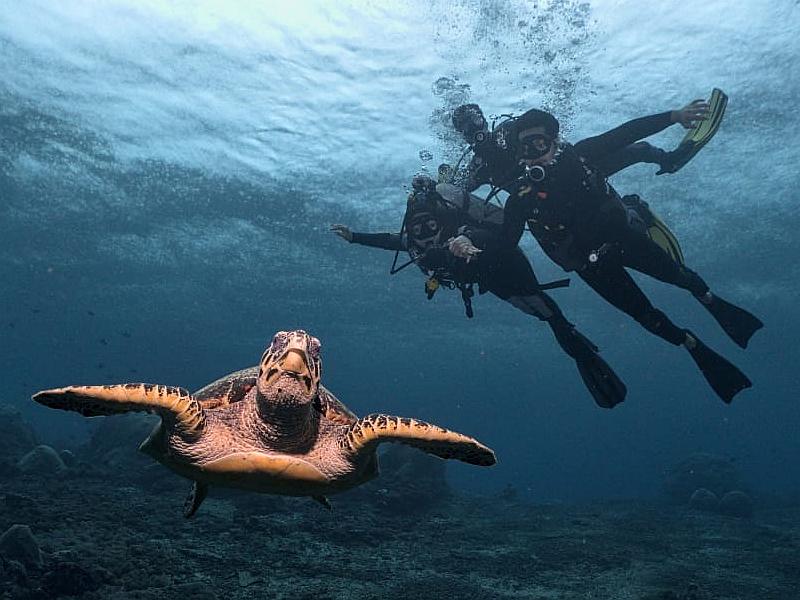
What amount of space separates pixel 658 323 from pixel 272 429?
6.31 m

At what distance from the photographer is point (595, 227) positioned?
7.40 metres

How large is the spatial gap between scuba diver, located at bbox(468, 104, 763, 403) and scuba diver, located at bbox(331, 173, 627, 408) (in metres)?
0.59

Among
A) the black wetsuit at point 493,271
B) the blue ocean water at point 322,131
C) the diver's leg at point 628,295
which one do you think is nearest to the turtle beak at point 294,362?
the black wetsuit at point 493,271

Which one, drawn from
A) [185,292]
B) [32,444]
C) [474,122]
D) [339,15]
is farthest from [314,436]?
[185,292]

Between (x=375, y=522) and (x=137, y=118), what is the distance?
1481 cm

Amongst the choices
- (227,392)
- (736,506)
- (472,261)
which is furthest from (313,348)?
(736,506)

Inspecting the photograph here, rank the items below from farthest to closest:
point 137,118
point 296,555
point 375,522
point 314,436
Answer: point 137,118 → point 375,522 → point 296,555 → point 314,436

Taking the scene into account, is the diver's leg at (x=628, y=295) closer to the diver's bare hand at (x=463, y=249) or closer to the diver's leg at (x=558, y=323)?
the diver's leg at (x=558, y=323)

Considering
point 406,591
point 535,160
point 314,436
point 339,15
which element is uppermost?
point 339,15

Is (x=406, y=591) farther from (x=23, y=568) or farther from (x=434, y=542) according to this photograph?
(x=23, y=568)

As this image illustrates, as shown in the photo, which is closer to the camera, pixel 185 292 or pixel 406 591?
pixel 406 591

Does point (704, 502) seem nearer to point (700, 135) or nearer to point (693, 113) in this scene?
point (700, 135)

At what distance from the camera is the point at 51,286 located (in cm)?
3762

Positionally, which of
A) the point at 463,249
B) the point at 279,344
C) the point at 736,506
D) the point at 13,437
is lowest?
the point at 736,506
